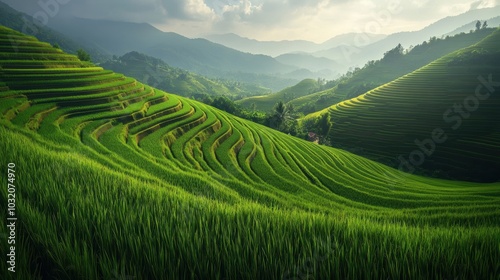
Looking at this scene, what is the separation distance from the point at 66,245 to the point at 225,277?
1095 mm

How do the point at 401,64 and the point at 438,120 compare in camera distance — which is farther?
the point at 401,64

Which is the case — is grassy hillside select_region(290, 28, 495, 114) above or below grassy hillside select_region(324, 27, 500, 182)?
above

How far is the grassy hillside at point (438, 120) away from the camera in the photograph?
4812 cm

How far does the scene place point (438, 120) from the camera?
59781 mm

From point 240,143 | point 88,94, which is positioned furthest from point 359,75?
point 88,94

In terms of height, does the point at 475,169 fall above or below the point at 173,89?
below

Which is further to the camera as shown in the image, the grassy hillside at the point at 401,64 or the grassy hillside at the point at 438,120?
the grassy hillside at the point at 401,64

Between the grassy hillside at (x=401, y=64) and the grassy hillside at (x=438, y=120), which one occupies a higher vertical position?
the grassy hillside at (x=401, y=64)

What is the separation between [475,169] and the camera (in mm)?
44500

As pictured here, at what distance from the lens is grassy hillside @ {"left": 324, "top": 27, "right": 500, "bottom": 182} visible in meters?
48.1

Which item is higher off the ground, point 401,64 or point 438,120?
point 401,64

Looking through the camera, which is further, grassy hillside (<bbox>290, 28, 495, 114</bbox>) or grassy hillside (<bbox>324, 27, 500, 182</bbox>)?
grassy hillside (<bbox>290, 28, 495, 114</bbox>)

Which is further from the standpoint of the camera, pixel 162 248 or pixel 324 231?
pixel 324 231

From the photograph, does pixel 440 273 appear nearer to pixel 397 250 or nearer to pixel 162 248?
pixel 397 250
